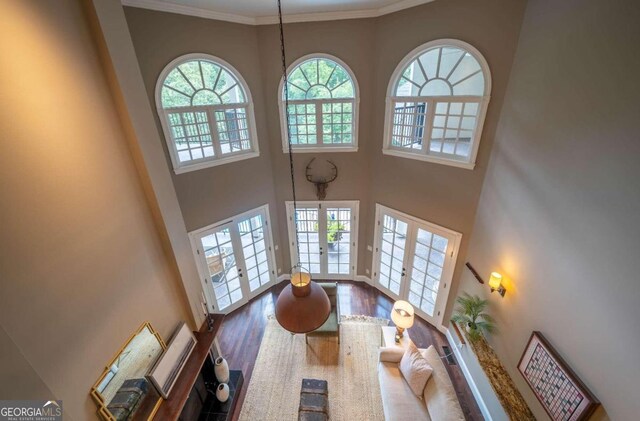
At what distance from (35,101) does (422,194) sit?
4749 mm

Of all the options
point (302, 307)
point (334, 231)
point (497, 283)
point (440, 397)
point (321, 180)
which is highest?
point (321, 180)

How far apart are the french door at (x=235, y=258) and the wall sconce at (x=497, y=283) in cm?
410

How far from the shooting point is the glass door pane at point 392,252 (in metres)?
5.26

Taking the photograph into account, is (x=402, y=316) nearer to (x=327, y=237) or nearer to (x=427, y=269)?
(x=427, y=269)

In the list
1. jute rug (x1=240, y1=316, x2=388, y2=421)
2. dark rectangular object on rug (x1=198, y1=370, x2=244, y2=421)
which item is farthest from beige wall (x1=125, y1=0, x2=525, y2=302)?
dark rectangular object on rug (x1=198, y1=370, x2=244, y2=421)

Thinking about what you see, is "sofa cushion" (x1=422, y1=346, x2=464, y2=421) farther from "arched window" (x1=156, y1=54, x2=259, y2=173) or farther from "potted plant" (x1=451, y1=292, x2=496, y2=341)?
"arched window" (x1=156, y1=54, x2=259, y2=173)

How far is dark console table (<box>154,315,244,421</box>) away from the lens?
130 inches

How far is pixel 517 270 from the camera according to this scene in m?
3.20

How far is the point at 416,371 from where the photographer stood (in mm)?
3779

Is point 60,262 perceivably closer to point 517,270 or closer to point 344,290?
point 517,270

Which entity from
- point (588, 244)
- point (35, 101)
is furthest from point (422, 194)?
point (35, 101)

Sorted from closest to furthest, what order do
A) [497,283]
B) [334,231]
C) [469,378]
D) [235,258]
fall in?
[497,283], [469,378], [235,258], [334,231]

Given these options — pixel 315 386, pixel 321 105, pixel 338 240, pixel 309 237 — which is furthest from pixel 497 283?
pixel 321 105

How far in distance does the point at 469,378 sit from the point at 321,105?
5269mm
